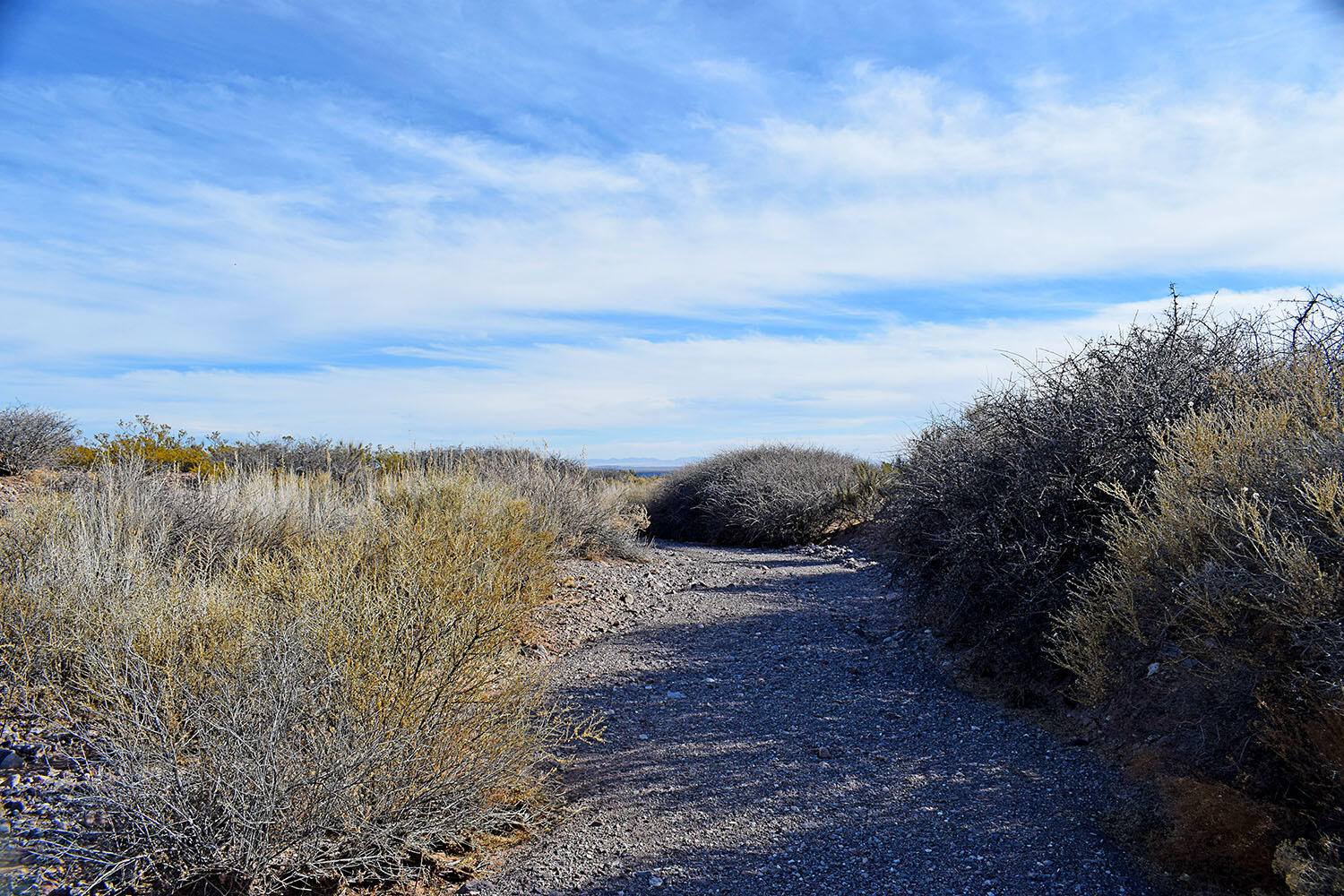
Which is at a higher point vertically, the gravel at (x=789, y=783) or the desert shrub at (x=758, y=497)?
the desert shrub at (x=758, y=497)

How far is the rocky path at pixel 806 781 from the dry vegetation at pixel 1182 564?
48 centimetres

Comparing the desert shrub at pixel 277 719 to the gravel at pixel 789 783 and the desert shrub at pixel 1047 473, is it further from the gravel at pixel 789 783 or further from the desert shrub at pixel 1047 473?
the desert shrub at pixel 1047 473

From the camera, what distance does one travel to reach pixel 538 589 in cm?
830

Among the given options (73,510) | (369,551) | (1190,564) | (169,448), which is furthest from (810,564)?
(169,448)

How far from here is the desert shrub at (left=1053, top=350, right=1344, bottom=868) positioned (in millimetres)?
2844

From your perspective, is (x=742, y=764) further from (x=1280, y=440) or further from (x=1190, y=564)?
(x=1280, y=440)

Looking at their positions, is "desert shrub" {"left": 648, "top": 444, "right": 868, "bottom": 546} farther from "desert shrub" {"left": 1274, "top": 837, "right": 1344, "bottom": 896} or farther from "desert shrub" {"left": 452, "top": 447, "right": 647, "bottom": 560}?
"desert shrub" {"left": 1274, "top": 837, "right": 1344, "bottom": 896}

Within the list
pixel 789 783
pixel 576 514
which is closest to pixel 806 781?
pixel 789 783

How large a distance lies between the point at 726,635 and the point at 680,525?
454 inches

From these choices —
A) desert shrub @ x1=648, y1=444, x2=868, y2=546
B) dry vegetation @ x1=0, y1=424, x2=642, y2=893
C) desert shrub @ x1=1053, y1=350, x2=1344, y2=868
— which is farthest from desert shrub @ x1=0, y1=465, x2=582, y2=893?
desert shrub @ x1=648, y1=444, x2=868, y2=546

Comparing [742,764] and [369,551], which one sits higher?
[369,551]

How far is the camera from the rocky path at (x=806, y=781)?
3238mm

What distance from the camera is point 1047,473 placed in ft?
17.9

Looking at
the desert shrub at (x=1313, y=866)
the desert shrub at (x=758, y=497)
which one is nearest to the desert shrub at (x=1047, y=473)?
the desert shrub at (x=1313, y=866)
